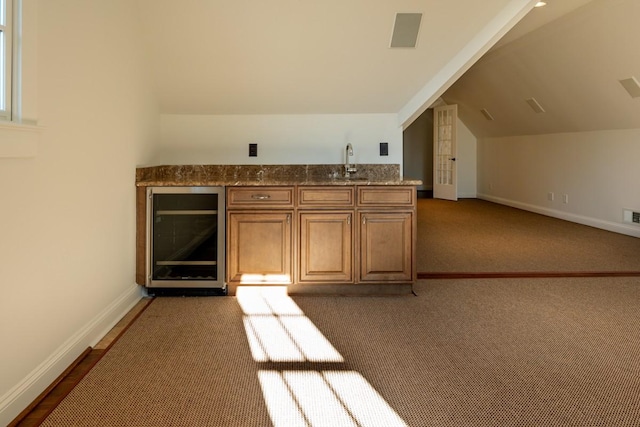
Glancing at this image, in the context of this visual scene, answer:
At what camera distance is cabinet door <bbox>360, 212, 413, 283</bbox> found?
327 cm

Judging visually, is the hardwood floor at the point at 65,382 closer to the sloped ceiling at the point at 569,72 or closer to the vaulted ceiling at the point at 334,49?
the vaulted ceiling at the point at 334,49

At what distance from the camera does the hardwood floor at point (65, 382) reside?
1.74 metres

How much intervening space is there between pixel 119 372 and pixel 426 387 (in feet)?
4.55

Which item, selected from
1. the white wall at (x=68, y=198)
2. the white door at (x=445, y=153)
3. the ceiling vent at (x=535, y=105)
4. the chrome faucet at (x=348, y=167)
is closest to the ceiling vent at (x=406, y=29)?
the chrome faucet at (x=348, y=167)

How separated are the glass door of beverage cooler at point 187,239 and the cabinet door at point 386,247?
3.35 ft

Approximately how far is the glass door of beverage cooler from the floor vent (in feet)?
16.4

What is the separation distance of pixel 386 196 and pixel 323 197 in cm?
45

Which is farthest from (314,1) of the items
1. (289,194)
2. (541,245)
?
(541,245)

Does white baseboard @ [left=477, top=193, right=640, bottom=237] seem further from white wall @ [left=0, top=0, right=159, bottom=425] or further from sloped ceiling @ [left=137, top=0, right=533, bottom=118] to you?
white wall @ [left=0, top=0, right=159, bottom=425]

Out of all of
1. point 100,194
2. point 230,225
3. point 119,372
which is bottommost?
point 119,372

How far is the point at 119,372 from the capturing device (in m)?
2.12

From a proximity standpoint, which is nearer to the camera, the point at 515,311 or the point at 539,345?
the point at 539,345

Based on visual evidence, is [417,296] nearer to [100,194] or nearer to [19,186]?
[100,194]

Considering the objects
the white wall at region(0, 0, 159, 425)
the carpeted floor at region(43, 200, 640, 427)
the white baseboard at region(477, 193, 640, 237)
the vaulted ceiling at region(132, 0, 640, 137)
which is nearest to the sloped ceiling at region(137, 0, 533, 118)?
the vaulted ceiling at region(132, 0, 640, 137)
